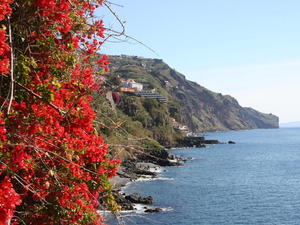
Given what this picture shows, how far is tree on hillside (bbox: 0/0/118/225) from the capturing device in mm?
7023

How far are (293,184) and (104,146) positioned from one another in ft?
225

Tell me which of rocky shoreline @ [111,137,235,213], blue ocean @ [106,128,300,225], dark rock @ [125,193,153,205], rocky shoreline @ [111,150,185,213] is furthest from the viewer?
dark rock @ [125,193,153,205]

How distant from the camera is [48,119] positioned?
7.44m

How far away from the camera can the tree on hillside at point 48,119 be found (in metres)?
7.02

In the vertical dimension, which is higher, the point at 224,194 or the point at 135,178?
the point at 135,178

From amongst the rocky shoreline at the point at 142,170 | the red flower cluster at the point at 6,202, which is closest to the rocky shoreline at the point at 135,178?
the rocky shoreline at the point at 142,170

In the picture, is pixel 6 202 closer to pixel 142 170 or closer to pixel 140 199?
pixel 140 199

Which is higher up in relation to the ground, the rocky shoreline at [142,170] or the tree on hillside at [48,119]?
the tree on hillside at [48,119]

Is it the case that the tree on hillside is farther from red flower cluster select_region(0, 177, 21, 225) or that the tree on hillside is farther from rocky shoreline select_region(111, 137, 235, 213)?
rocky shoreline select_region(111, 137, 235, 213)

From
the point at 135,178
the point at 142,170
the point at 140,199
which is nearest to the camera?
the point at 140,199

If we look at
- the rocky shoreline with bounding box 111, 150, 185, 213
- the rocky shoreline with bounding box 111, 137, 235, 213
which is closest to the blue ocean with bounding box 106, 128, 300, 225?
the rocky shoreline with bounding box 111, 150, 185, 213

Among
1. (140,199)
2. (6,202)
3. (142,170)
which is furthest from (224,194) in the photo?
(6,202)

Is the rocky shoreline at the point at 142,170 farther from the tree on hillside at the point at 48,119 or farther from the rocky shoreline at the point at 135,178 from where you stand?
the tree on hillside at the point at 48,119

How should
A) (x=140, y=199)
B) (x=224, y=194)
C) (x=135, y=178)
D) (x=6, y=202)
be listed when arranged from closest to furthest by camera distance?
1. (x=6, y=202)
2. (x=140, y=199)
3. (x=135, y=178)
4. (x=224, y=194)
